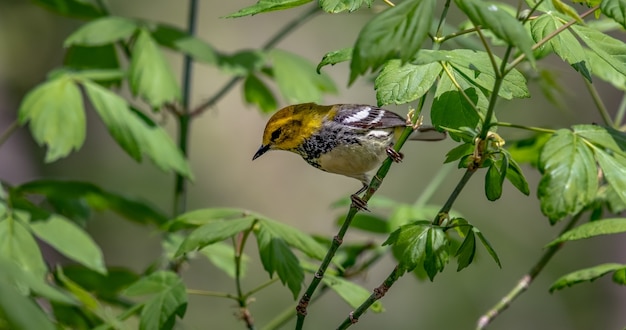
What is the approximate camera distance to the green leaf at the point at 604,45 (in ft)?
4.33

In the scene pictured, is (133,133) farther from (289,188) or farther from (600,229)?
(289,188)

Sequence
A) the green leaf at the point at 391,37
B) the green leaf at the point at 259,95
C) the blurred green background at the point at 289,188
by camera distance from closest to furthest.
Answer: the green leaf at the point at 391,37
the green leaf at the point at 259,95
the blurred green background at the point at 289,188

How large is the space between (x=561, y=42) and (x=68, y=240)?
1.32 meters

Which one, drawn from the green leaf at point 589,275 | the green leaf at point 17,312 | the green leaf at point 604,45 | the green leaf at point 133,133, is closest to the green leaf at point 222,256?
the green leaf at point 133,133

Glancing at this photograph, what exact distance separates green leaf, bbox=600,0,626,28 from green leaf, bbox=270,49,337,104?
55.6 inches

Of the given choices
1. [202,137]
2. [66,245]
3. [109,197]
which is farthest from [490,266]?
[66,245]

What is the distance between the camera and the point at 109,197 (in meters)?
2.39

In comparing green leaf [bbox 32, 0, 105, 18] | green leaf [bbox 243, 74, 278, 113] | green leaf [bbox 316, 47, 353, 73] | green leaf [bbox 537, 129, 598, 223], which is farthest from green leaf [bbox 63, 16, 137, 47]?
green leaf [bbox 537, 129, 598, 223]

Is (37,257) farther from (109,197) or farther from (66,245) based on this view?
(109,197)

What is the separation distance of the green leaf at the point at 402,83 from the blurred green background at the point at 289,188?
9.81 feet

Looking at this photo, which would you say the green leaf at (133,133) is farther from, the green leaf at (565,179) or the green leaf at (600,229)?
the green leaf at (565,179)

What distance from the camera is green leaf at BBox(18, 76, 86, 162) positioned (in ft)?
7.07

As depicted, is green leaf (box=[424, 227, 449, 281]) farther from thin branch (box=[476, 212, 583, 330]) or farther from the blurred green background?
the blurred green background

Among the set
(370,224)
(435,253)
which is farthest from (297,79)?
(435,253)
